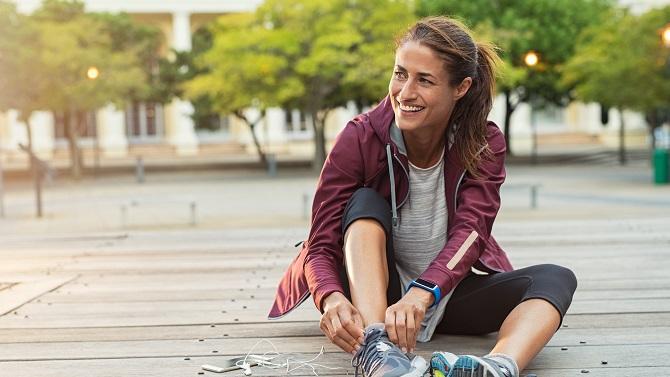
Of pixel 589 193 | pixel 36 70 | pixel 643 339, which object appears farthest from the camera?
pixel 36 70

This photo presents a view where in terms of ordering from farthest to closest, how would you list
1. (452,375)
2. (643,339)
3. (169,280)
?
(169,280) < (643,339) < (452,375)

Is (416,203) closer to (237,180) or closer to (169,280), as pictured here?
(169,280)

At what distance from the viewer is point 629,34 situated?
2670 cm

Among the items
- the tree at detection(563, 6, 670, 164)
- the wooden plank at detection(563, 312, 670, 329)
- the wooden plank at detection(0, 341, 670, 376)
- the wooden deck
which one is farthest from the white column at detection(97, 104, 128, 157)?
the wooden plank at detection(0, 341, 670, 376)

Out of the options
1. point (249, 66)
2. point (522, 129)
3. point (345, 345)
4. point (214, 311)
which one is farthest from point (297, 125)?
point (345, 345)

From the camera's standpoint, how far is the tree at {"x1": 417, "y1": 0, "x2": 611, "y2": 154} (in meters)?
37.3

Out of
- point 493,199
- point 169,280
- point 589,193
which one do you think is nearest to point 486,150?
point 493,199

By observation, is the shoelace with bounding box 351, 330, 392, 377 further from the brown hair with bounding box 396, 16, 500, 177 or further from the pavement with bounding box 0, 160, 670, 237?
the pavement with bounding box 0, 160, 670, 237

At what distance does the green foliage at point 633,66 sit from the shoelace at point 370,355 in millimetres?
21774

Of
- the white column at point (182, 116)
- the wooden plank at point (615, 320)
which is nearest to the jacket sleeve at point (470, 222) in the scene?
the wooden plank at point (615, 320)

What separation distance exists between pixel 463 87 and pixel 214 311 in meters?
1.86

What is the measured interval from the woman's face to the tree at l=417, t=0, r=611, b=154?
3290 centimetres

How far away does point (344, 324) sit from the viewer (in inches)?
133

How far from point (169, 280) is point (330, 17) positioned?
25.8 meters
